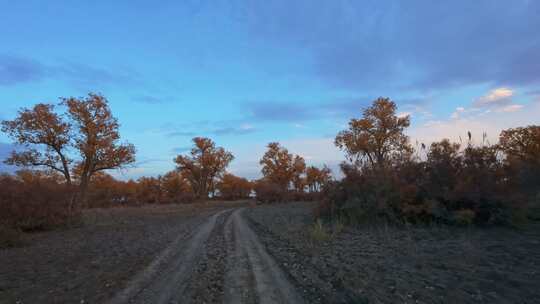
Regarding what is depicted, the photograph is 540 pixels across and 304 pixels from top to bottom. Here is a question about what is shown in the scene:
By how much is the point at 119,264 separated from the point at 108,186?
75.7 metres

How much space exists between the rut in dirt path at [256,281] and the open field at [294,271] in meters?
0.02

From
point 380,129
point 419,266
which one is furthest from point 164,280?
point 380,129

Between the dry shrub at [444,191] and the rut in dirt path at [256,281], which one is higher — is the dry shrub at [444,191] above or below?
above

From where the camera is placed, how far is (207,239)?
1348cm

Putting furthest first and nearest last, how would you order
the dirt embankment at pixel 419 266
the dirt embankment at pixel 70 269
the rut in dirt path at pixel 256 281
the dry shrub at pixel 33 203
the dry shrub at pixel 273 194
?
the dry shrub at pixel 273 194
the dry shrub at pixel 33 203
the dirt embankment at pixel 70 269
the rut in dirt path at pixel 256 281
the dirt embankment at pixel 419 266

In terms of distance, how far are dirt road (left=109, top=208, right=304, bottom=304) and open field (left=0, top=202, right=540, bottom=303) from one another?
0.07 ft

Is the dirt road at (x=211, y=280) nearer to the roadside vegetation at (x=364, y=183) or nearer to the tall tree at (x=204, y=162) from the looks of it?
the roadside vegetation at (x=364, y=183)

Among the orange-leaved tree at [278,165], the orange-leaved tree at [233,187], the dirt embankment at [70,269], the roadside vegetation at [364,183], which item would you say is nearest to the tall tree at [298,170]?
the orange-leaved tree at [278,165]

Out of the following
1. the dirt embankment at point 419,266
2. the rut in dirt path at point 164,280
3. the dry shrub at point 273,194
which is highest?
the dry shrub at point 273,194

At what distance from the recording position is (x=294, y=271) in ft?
24.1

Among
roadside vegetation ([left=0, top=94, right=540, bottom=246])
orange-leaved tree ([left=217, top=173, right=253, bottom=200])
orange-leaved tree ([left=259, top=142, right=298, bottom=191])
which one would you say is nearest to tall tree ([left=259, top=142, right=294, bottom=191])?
orange-leaved tree ([left=259, top=142, right=298, bottom=191])

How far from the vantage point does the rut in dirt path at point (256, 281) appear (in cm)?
562

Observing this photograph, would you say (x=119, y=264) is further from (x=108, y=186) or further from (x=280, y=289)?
(x=108, y=186)

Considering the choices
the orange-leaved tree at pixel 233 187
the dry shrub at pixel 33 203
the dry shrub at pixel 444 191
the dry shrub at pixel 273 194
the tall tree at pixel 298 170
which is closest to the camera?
the dry shrub at pixel 444 191
